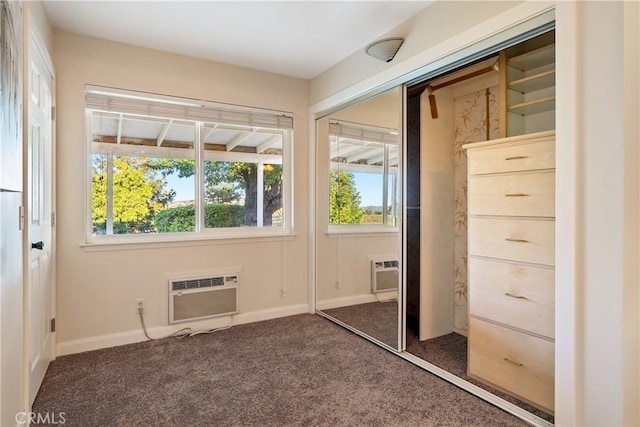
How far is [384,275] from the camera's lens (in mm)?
2852

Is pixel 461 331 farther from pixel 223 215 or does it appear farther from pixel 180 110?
pixel 180 110

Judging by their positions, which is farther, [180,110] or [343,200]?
[343,200]

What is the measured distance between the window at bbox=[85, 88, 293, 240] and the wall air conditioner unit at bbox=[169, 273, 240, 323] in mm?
438

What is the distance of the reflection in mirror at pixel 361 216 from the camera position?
108 inches

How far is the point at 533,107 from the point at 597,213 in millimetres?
979

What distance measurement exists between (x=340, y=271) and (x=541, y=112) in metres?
2.07

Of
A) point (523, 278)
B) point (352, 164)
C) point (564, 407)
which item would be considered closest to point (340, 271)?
point (352, 164)

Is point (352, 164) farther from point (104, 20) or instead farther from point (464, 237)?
point (104, 20)

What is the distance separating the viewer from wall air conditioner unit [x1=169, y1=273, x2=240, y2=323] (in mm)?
3045

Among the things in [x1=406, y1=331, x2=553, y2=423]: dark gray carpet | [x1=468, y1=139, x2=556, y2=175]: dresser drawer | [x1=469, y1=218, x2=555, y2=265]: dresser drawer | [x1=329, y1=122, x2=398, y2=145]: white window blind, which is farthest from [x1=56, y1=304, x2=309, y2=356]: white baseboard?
[x1=468, y1=139, x2=556, y2=175]: dresser drawer

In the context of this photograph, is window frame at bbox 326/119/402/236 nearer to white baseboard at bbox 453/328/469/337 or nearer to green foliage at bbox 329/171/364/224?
green foliage at bbox 329/171/364/224

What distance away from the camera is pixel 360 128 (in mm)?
3088

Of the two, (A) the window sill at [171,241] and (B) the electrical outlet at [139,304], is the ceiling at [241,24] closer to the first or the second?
(A) the window sill at [171,241]

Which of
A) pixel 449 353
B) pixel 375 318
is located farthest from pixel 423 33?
pixel 449 353
